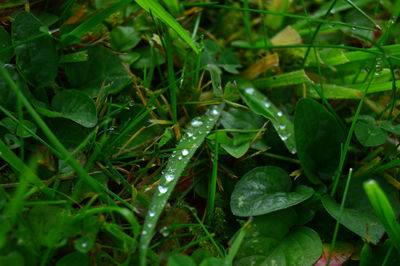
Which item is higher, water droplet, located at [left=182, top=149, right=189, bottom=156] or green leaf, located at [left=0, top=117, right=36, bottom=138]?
green leaf, located at [left=0, top=117, right=36, bottom=138]

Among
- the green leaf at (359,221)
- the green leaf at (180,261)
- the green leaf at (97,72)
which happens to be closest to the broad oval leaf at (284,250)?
the green leaf at (359,221)

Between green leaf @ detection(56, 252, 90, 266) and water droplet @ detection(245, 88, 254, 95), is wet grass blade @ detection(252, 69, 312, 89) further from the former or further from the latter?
green leaf @ detection(56, 252, 90, 266)

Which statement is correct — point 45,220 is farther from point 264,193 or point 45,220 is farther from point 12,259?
point 264,193

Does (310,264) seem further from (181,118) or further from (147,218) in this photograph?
(181,118)

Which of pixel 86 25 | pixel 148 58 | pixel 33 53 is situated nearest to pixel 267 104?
pixel 148 58

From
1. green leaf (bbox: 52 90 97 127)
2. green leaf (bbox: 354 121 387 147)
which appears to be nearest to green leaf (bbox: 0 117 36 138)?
green leaf (bbox: 52 90 97 127)

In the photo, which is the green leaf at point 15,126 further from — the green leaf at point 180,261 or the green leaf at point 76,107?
the green leaf at point 180,261
